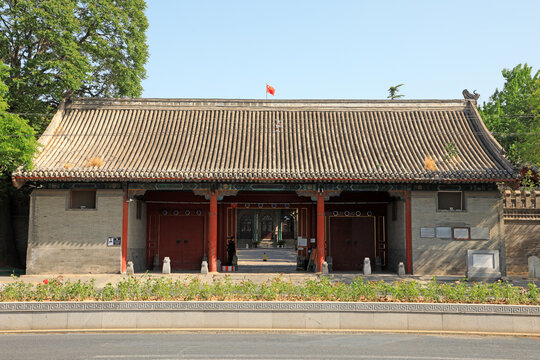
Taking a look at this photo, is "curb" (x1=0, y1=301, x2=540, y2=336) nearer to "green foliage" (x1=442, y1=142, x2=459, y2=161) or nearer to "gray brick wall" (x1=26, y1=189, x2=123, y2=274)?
"gray brick wall" (x1=26, y1=189, x2=123, y2=274)

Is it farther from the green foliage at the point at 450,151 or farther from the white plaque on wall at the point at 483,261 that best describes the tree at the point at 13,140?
the white plaque on wall at the point at 483,261

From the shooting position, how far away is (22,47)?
23.6 metres

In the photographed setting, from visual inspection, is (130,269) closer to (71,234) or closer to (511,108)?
(71,234)

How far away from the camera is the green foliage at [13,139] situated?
16500 millimetres

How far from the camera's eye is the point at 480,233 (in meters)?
19.2

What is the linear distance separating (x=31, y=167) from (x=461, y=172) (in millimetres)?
16629

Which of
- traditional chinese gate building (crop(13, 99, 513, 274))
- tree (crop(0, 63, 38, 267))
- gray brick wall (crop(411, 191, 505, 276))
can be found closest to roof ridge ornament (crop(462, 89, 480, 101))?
traditional chinese gate building (crop(13, 99, 513, 274))

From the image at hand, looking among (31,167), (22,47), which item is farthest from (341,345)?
(22,47)

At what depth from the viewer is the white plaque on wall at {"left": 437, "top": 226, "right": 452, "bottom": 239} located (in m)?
19.2

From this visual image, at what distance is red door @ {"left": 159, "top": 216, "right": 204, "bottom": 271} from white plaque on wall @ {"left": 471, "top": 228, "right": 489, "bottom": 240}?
1198cm

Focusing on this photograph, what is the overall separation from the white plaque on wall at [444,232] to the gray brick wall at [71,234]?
1309 centimetres

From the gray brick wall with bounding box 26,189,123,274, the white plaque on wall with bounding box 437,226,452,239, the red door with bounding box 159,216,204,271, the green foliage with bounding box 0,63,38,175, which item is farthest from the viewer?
the red door with bounding box 159,216,204,271

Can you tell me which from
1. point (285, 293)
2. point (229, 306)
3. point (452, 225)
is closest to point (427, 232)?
point (452, 225)

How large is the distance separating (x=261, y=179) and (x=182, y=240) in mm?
6126
